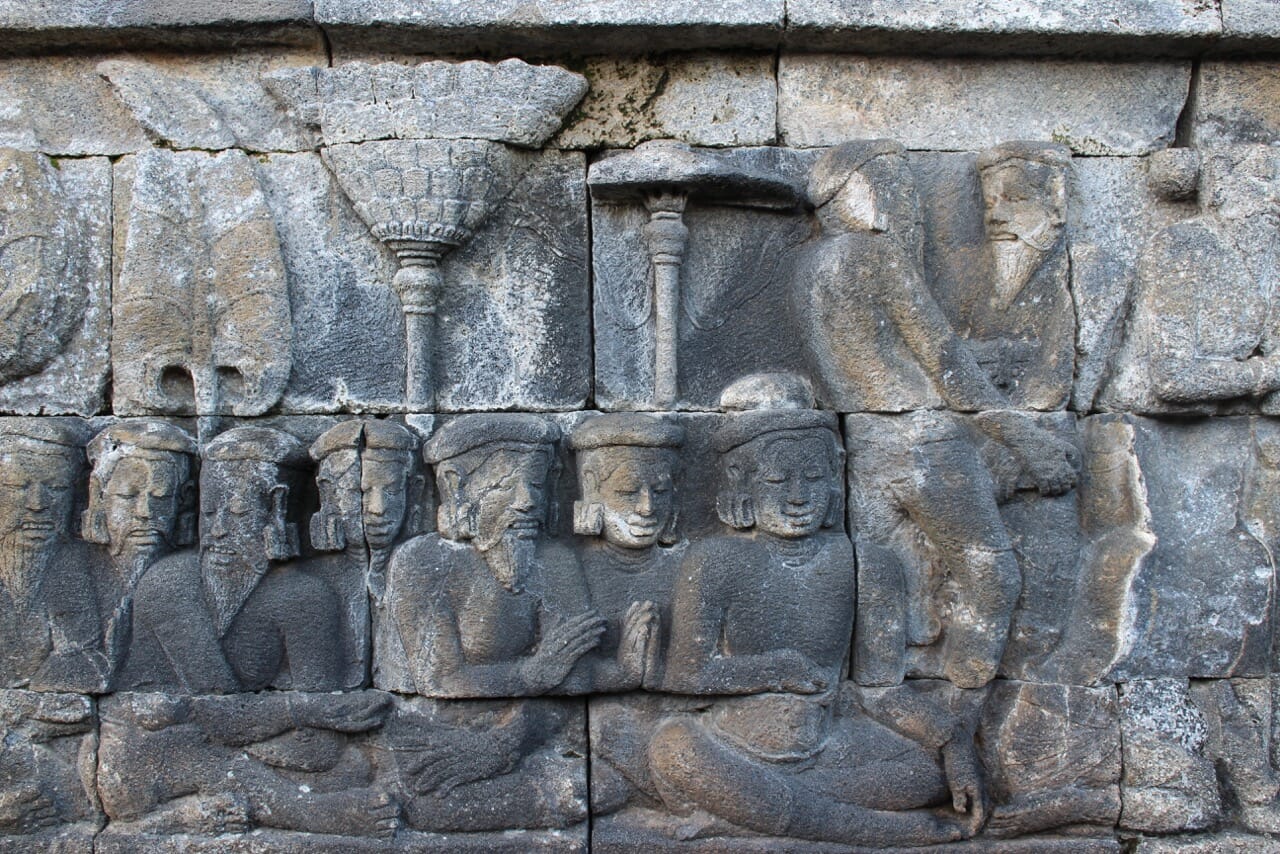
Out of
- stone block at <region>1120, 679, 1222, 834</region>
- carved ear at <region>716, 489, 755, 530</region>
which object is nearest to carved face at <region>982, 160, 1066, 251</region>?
carved ear at <region>716, 489, 755, 530</region>

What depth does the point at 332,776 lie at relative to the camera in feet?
13.1

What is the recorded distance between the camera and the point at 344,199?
168 inches

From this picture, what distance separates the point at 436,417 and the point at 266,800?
1.59 meters

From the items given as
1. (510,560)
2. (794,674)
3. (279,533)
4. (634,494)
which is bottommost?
(794,674)

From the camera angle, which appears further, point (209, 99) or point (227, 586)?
point (209, 99)

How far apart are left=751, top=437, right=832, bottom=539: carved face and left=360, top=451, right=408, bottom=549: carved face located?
4.59ft

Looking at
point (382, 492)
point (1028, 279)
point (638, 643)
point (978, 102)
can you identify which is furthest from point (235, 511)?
point (978, 102)

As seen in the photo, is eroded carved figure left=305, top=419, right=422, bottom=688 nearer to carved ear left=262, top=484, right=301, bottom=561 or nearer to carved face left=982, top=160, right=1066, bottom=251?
carved ear left=262, top=484, right=301, bottom=561

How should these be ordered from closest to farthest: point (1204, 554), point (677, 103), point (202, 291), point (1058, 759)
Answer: point (1058, 759) < point (1204, 554) < point (202, 291) < point (677, 103)

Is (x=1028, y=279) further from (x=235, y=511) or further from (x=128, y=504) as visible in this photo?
(x=128, y=504)

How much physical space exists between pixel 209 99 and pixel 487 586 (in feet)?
7.62

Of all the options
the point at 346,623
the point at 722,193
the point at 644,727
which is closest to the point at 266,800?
the point at 346,623

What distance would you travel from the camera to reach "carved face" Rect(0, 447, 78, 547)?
399 cm

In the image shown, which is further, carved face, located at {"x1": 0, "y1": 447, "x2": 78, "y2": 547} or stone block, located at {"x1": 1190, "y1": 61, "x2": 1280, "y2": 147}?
stone block, located at {"x1": 1190, "y1": 61, "x2": 1280, "y2": 147}
